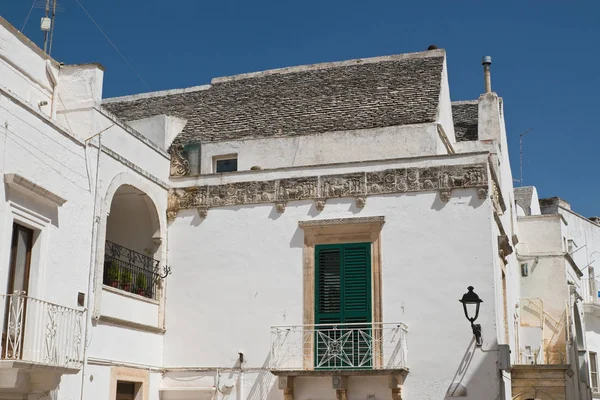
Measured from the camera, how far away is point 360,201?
14164 millimetres

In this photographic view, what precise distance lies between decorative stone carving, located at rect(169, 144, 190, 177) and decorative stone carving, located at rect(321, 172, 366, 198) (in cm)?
294

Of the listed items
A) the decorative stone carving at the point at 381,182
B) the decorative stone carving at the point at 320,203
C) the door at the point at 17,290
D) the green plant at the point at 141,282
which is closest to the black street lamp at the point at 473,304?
the decorative stone carving at the point at 381,182

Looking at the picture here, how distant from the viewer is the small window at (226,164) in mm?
16422

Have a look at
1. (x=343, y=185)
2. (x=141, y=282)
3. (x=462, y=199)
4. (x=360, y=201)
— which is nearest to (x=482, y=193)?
(x=462, y=199)

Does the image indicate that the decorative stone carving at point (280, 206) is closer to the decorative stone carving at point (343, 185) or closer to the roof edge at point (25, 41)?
the decorative stone carving at point (343, 185)

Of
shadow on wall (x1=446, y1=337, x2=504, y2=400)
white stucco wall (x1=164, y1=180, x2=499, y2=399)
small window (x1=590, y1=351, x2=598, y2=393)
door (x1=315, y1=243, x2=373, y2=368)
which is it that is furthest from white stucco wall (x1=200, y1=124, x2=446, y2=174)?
small window (x1=590, y1=351, x2=598, y2=393)

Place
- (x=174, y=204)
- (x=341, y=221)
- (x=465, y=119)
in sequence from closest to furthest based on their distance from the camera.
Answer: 1. (x=341, y=221)
2. (x=174, y=204)
3. (x=465, y=119)

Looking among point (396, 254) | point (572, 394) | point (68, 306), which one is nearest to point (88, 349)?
point (68, 306)

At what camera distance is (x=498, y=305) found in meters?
13.6

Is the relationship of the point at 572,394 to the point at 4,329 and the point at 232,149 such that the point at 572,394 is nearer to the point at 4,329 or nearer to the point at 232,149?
the point at 232,149

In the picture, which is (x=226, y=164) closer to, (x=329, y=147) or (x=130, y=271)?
(x=329, y=147)

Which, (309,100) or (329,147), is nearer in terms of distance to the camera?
(329,147)

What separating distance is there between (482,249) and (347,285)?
7.80ft

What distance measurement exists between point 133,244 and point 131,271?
1325 mm
